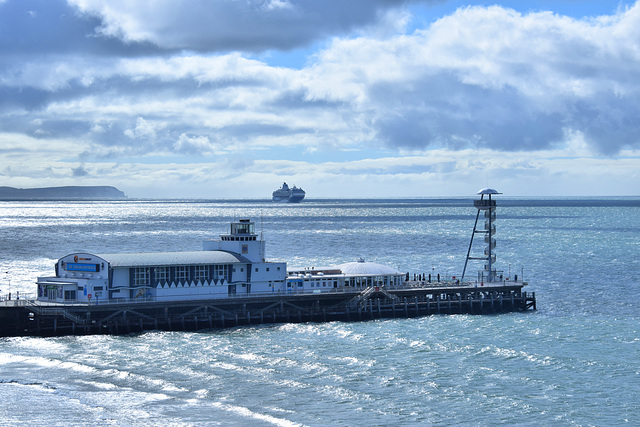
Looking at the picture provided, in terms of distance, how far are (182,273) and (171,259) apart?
1.78 metres

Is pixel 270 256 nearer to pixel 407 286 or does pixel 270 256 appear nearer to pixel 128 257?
pixel 407 286

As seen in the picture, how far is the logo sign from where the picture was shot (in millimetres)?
82250

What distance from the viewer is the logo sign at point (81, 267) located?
8225cm

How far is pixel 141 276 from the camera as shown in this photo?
8338 centimetres

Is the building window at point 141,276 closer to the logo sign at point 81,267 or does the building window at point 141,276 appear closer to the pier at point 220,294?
the pier at point 220,294

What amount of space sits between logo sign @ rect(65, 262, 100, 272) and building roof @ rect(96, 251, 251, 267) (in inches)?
50.5

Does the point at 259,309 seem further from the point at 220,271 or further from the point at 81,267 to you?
the point at 81,267

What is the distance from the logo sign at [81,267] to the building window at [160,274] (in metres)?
5.53

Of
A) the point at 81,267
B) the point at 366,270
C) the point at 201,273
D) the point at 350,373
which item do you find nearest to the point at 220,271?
the point at 201,273

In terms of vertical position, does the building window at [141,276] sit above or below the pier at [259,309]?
above

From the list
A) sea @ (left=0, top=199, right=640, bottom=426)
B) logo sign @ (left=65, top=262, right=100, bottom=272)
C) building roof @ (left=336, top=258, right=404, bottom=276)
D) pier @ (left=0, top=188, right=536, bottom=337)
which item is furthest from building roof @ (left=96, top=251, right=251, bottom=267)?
building roof @ (left=336, top=258, right=404, bottom=276)

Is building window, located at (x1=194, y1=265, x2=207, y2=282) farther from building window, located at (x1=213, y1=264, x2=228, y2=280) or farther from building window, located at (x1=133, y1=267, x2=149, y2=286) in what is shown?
building window, located at (x1=133, y1=267, x2=149, y2=286)

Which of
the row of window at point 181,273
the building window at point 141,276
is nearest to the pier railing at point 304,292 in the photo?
the building window at point 141,276

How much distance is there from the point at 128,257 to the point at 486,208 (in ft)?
144
